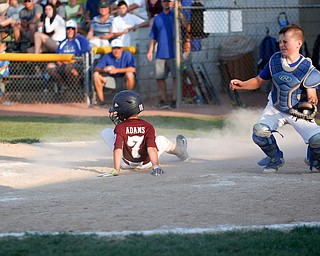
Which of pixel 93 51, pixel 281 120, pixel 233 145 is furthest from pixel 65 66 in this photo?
pixel 281 120

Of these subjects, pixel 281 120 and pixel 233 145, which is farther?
pixel 233 145

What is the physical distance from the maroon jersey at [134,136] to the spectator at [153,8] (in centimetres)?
919

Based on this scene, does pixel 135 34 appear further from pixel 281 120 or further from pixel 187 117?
pixel 281 120

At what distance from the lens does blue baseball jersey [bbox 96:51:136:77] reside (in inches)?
631

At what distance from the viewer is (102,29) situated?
17109mm

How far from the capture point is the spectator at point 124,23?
55.4ft

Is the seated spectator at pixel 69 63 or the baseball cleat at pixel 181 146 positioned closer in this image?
the baseball cleat at pixel 181 146

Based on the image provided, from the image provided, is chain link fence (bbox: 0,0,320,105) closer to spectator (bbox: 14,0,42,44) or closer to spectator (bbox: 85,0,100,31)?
spectator (bbox: 14,0,42,44)

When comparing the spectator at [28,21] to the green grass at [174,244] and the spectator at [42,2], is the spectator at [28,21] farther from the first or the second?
the green grass at [174,244]

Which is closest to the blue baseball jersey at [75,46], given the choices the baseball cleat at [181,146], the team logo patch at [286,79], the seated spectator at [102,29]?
the seated spectator at [102,29]

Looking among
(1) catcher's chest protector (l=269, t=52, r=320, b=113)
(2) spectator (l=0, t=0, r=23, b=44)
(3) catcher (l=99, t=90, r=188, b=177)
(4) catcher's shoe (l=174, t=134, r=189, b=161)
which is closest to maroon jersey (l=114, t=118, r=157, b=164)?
(3) catcher (l=99, t=90, r=188, b=177)

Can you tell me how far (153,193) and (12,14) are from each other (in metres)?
12.7

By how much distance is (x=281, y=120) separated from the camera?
7.70m

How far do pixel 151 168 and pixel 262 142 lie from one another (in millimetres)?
1240
